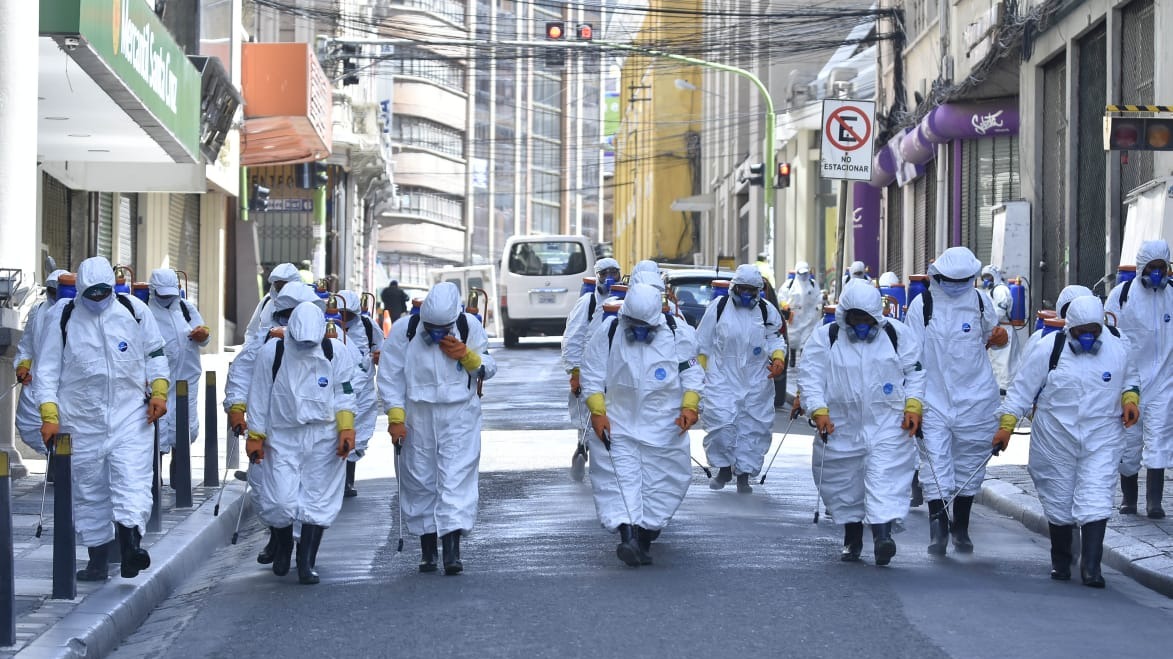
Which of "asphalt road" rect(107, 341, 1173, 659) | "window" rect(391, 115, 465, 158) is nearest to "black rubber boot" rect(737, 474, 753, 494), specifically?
"asphalt road" rect(107, 341, 1173, 659)

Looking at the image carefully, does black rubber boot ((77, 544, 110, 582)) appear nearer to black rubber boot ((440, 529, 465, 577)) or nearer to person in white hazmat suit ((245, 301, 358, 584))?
person in white hazmat suit ((245, 301, 358, 584))

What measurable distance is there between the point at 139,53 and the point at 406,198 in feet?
227

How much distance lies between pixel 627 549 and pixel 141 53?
8.25 meters

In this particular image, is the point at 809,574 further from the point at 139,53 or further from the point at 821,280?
the point at 821,280

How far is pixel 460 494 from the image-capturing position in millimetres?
8922

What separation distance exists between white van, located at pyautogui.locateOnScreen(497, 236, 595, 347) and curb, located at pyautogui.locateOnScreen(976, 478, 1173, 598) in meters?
22.2

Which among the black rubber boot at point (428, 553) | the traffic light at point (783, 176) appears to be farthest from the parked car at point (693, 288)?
the black rubber boot at point (428, 553)

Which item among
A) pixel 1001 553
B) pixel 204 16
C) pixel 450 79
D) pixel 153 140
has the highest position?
pixel 450 79

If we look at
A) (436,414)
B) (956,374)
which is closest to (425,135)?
(956,374)

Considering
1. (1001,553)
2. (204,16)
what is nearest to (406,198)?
(204,16)

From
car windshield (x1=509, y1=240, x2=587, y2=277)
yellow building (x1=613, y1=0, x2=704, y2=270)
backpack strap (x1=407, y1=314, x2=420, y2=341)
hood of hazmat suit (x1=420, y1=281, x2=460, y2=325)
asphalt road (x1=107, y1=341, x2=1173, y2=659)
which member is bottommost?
asphalt road (x1=107, y1=341, x2=1173, y2=659)

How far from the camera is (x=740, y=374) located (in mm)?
13117

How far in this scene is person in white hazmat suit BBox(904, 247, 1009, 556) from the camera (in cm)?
995

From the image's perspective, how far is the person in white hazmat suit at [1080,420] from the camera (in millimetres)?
8812
